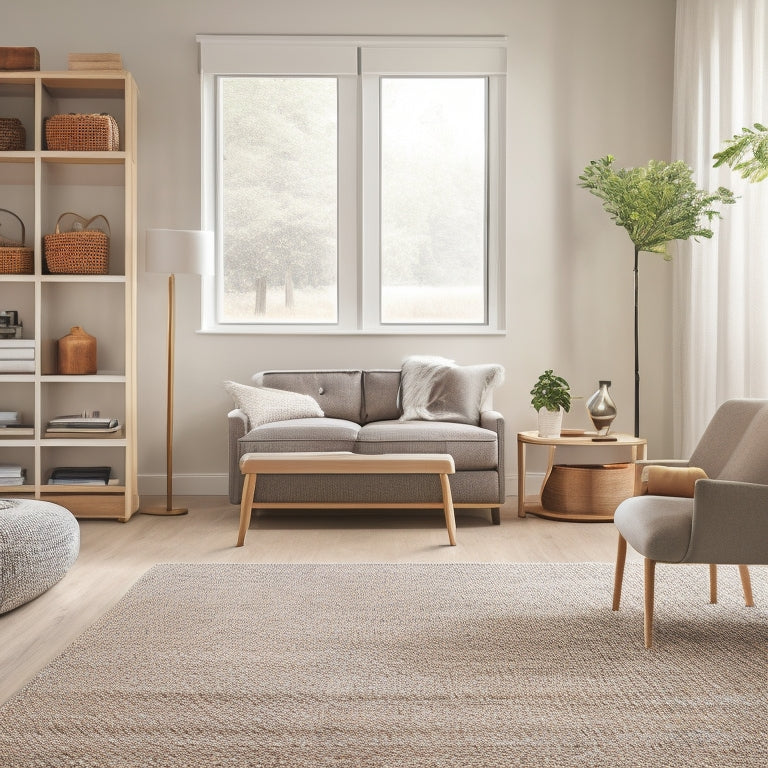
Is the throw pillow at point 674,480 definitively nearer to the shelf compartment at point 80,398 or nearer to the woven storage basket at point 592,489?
the woven storage basket at point 592,489

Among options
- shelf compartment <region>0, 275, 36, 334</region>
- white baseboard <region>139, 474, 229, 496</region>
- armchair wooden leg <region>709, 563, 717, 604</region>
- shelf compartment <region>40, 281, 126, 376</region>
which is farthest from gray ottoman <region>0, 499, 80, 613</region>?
armchair wooden leg <region>709, 563, 717, 604</region>

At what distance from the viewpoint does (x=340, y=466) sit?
4281 mm

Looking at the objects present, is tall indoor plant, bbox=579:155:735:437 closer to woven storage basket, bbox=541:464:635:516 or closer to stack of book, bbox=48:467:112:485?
woven storage basket, bbox=541:464:635:516

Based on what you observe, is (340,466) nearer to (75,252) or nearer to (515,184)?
(75,252)

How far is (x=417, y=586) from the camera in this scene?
11.3 feet

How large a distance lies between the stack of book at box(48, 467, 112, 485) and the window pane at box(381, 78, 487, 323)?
6.65 ft

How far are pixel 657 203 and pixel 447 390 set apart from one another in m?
1.61

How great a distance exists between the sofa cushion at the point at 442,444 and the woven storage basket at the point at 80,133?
2230 mm

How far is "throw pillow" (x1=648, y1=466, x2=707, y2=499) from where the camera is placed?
3.00m

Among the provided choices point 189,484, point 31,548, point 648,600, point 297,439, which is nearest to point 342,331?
point 297,439

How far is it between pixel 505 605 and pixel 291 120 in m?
3.74

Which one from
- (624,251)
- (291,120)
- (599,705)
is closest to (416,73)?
(291,120)

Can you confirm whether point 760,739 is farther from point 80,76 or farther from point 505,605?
point 80,76

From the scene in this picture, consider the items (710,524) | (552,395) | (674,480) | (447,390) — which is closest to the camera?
(710,524)
